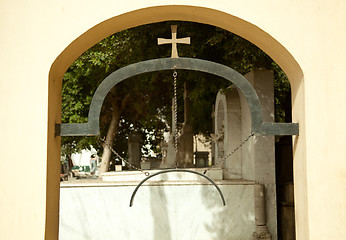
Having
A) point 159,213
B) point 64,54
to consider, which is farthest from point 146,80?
point 64,54

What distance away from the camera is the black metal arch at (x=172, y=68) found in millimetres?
4016

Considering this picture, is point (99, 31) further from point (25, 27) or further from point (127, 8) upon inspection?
point (25, 27)

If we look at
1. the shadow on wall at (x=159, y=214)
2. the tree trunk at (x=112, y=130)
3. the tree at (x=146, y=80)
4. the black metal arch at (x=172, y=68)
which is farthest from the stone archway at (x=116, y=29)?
the tree trunk at (x=112, y=130)

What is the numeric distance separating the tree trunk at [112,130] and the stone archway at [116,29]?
12.1 metres

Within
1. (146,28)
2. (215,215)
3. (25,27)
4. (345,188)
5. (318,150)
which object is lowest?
(215,215)

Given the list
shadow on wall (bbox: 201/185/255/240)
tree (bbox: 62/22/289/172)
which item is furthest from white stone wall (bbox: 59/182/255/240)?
tree (bbox: 62/22/289/172)

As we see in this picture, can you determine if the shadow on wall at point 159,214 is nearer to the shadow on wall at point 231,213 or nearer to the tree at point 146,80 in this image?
the shadow on wall at point 231,213

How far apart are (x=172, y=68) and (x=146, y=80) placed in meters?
9.26

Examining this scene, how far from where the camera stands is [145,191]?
773 cm

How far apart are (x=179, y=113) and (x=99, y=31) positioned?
1518 centimetres

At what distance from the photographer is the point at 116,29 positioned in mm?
4258

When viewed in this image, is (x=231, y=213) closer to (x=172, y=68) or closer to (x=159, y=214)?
(x=159, y=214)

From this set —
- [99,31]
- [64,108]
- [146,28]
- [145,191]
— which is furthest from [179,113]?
[99,31]

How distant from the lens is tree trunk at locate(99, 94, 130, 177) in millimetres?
16219
